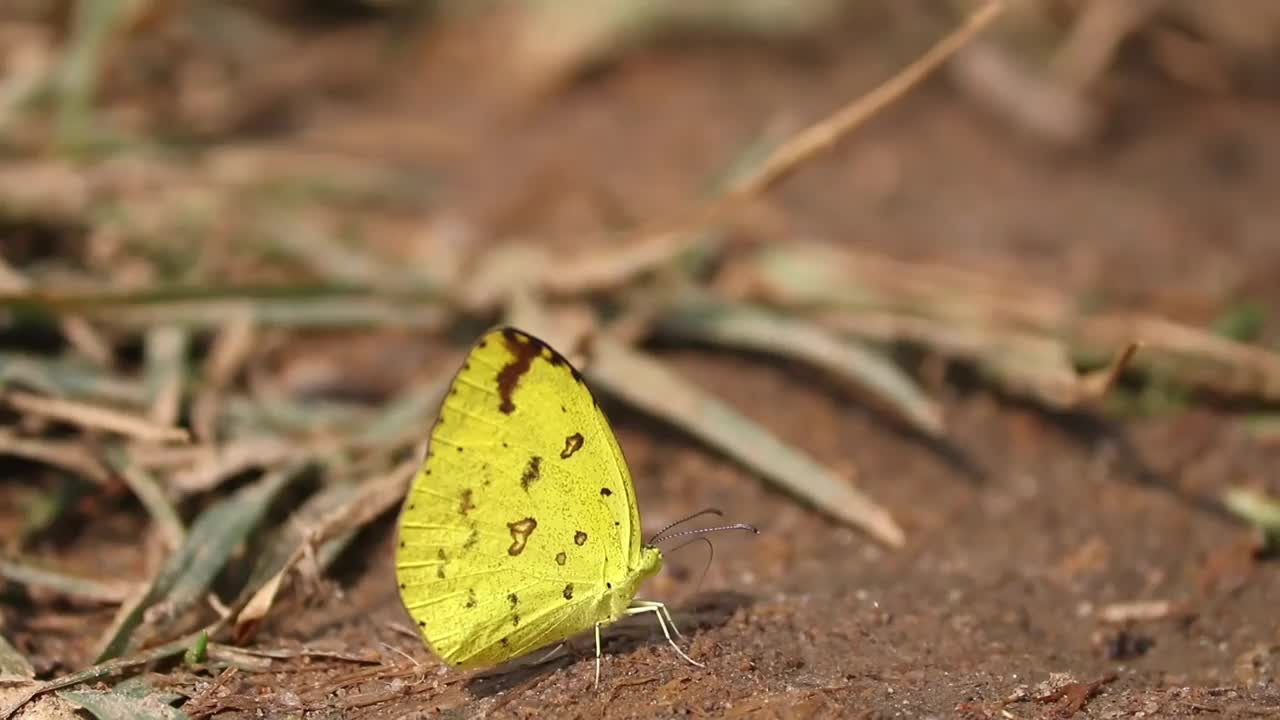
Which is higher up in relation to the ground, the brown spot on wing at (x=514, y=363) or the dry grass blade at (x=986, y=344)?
the brown spot on wing at (x=514, y=363)

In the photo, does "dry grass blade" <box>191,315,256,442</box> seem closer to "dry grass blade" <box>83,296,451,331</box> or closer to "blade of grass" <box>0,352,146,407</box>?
"dry grass blade" <box>83,296,451,331</box>

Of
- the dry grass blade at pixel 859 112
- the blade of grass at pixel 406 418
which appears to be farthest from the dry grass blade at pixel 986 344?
the blade of grass at pixel 406 418

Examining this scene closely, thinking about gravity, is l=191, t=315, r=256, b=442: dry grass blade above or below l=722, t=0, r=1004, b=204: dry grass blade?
below

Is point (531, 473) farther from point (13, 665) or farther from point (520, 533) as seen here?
point (13, 665)

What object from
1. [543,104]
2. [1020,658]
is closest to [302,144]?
[543,104]

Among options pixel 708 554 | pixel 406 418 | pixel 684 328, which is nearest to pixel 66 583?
pixel 406 418

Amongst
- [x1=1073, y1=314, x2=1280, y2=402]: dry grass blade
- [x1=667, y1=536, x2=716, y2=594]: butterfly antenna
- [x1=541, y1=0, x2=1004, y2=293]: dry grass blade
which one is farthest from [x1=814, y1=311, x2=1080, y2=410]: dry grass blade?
[x1=667, y1=536, x2=716, y2=594]: butterfly antenna

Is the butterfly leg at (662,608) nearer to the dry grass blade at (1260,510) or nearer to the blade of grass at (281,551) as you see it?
the blade of grass at (281,551)
